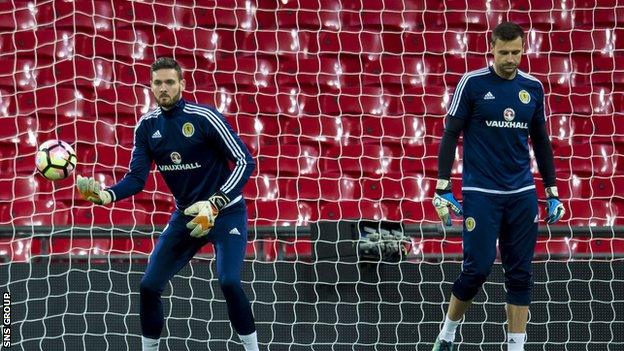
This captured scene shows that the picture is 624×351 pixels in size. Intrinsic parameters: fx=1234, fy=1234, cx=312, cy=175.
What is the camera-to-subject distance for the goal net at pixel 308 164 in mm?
7324

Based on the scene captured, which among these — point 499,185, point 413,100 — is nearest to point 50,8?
point 413,100

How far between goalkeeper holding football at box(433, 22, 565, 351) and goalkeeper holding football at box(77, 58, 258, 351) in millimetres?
1016

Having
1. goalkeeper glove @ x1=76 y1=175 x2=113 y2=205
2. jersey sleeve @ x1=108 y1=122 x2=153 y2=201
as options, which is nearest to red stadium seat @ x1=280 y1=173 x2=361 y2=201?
jersey sleeve @ x1=108 y1=122 x2=153 y2=201

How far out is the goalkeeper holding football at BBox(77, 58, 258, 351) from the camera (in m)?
6.01

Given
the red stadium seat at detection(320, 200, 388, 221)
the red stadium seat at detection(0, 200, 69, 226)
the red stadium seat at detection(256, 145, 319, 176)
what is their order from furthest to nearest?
the red stadium seat at detection(256, 145, 319, 176) < the red stadium seat at detection(320, 200, 388, 221) < the red stadium seat at detection(0, 200, 69, 226)

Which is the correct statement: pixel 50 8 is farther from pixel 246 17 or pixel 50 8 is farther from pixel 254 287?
pixel 254 287

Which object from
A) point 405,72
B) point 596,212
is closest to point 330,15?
point 405,72

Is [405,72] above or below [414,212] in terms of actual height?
above

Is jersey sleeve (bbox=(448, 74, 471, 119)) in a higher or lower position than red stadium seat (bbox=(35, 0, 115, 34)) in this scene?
higher

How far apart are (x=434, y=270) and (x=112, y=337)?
195cm

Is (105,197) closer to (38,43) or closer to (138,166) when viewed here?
(138,166)

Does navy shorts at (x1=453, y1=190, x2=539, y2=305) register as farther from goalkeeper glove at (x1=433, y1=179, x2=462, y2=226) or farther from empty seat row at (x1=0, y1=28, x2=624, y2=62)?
empty seat row at (x1=0, y1=28, x2=624, y2=62)

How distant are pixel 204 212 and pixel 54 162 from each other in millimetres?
811

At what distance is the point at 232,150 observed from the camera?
6.07m
